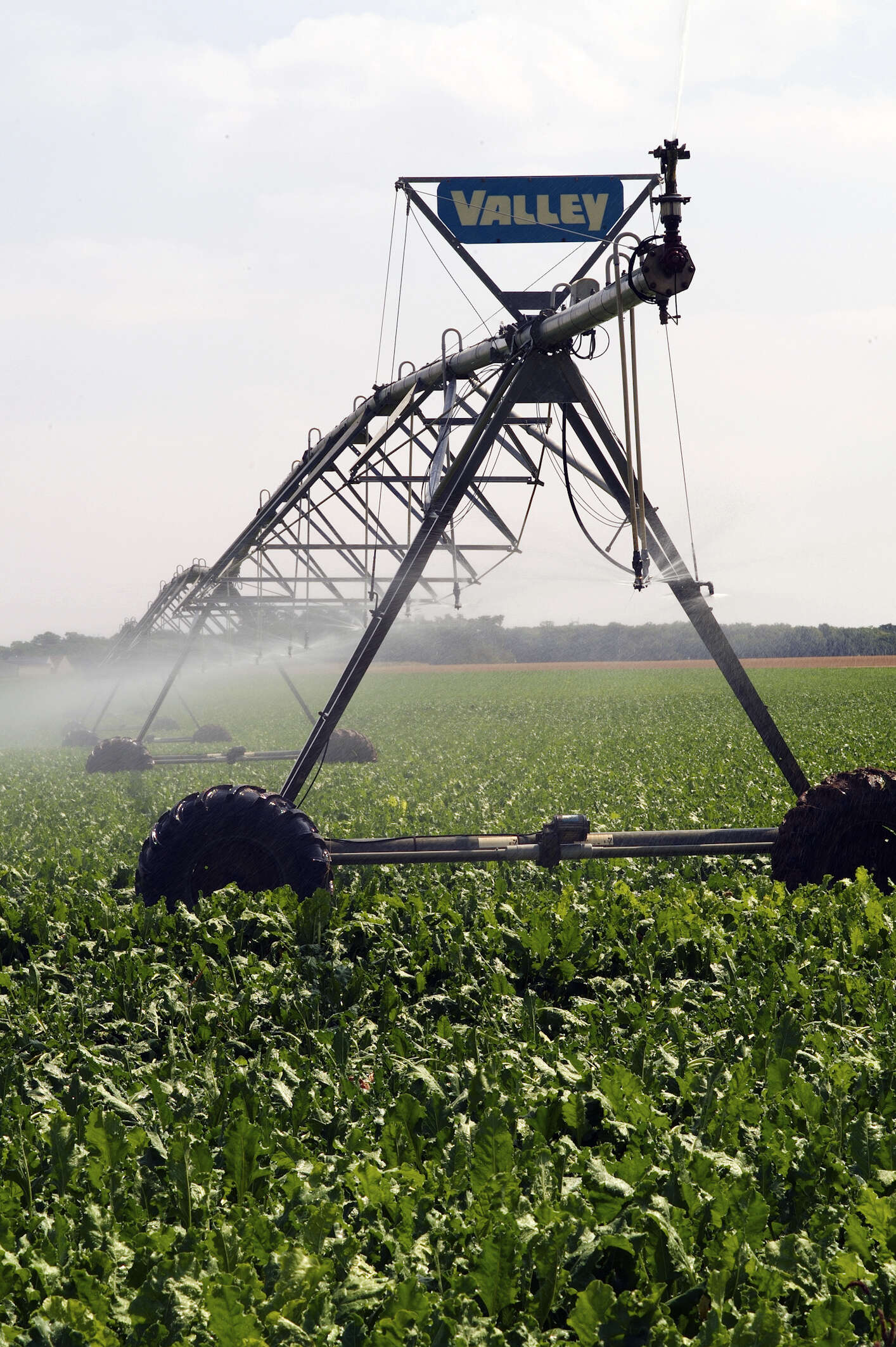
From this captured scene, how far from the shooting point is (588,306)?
582 cm

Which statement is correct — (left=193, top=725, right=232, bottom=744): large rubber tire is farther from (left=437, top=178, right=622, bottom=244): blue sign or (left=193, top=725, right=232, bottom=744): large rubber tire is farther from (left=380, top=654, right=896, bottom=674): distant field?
(left=380, top=654, right=896, bottom=674): distant field

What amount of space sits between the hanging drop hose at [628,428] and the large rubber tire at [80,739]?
71.5ft

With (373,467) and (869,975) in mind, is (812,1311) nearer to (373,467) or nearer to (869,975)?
(869,975)

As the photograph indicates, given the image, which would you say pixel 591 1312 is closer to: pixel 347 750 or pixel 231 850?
pixel 231 850

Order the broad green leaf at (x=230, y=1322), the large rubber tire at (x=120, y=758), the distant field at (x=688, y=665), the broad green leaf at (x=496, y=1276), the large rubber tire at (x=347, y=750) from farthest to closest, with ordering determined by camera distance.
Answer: the distant field at (x=688, y=665), the large rubber tire at (x=120, y=758), the large rubber tire at (x=347, y=750), the broad green leaf at (x=496, y=1276), the broad green leaf at (x=230, y=1322)

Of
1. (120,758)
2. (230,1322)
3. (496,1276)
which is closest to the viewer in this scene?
(230,1322)

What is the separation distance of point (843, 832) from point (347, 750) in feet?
39.4

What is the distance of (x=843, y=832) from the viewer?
632cm

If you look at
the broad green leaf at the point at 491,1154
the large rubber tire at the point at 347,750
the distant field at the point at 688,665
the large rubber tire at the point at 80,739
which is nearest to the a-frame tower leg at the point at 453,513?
the broad green leaf at the point at 491,1154

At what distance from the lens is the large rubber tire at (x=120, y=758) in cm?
1773

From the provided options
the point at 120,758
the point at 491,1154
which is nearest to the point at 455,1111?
the point at 491,1154

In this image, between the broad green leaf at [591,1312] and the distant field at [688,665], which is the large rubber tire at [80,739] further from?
the distant field at [688,665]

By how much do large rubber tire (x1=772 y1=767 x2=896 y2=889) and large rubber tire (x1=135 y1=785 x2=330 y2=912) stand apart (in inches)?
115

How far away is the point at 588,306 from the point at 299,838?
11.6 feet
